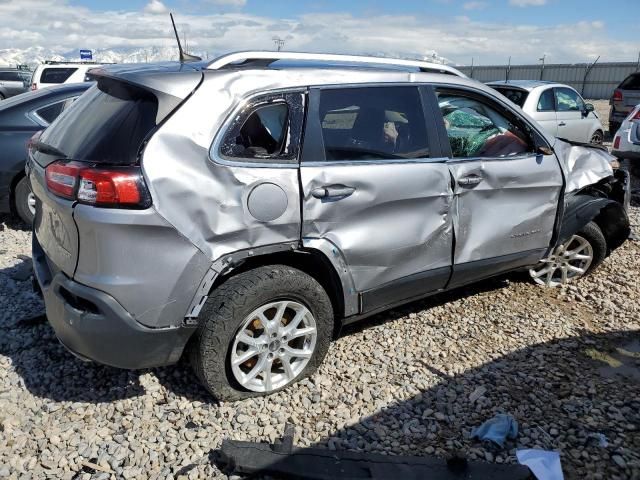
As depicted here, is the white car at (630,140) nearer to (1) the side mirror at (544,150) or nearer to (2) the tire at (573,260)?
(2) the tire at (573,260)

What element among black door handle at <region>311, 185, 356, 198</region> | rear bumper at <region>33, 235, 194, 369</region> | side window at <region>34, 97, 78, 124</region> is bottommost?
rear bumper at <region>33, 235, 194, 369</region>

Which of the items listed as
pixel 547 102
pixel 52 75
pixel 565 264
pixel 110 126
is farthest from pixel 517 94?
pixel 52 75

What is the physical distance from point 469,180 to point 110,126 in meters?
2.24

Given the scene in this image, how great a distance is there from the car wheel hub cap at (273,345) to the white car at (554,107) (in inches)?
313

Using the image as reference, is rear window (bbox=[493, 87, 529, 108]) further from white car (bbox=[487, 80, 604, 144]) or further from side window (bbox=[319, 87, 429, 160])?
side window (bbox=[319, 87, 429, 160])

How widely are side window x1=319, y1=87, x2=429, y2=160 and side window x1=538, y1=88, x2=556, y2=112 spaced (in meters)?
7.90

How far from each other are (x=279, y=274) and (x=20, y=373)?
5.88 ft

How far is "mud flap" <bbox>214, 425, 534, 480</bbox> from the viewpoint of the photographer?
2.59m

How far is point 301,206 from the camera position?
9.72 feet

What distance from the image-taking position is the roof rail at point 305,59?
3006 mm

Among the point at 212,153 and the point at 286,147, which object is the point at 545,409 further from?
the point at 212,153

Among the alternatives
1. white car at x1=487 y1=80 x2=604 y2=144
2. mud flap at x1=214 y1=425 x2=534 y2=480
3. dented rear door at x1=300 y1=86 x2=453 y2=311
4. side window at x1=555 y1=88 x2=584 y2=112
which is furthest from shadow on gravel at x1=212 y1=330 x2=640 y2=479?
side window at x1=555 y1=88 x2=584 y2=112

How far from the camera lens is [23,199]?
6055mm

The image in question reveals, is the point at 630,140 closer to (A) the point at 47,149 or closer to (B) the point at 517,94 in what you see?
(B) the point at 517,94
